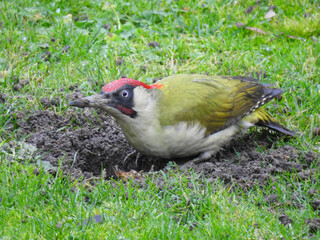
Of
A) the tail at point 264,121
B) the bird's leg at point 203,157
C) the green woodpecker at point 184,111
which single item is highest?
the green woodpecker at point 184,111

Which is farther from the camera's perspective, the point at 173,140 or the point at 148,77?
the point at 148,77

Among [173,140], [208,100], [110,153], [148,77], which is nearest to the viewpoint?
[173,140]

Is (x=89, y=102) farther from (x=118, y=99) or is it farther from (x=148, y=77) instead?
(x=148, y=77)

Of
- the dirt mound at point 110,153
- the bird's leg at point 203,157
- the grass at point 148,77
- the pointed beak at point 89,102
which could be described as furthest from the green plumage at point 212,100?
the pointed beak at point 89,102

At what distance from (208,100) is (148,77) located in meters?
1.50

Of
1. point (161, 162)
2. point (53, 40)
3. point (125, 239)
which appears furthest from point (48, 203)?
point (53, 40)

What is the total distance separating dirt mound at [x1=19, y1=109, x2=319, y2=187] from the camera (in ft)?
16.4

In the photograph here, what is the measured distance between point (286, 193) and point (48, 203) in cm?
199

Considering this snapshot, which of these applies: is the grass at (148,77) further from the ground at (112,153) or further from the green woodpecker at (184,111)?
the green woodpecker at (184,111)

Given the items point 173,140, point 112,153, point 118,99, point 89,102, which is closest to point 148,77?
point 112,153

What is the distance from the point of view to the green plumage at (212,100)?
5.23m

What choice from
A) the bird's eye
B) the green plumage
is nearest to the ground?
the green plumage

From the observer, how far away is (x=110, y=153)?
222 inches

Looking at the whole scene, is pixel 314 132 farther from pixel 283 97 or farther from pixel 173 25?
pixel 173 25
